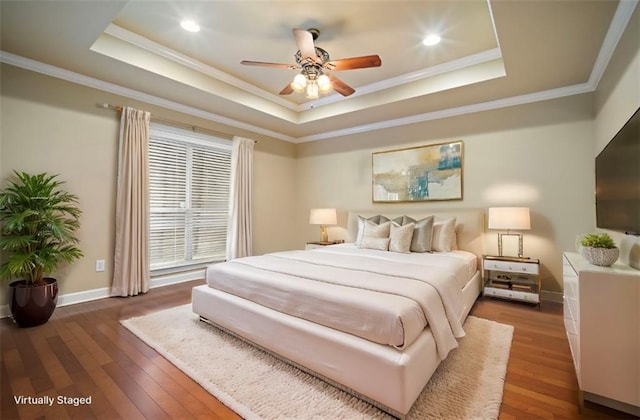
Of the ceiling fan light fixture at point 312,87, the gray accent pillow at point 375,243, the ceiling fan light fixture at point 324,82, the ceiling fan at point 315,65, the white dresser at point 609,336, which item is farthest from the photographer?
the gray accent pillow at point 375,243

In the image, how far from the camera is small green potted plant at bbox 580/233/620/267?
164 cm

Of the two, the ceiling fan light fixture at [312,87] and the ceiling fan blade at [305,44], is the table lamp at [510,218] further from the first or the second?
the ceiling fan blade at [305,44]

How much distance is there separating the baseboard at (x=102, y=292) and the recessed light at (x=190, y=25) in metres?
3.10

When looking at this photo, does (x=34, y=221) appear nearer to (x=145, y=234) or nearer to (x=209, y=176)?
(x=145, y=234)

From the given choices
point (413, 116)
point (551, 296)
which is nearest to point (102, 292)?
point (413, 116)

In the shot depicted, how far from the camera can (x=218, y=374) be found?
6.05 feet

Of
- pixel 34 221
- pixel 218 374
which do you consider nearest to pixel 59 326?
pixel 34 221

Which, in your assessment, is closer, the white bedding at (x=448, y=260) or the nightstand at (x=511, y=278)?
the white bedding at (x=448, y=260)

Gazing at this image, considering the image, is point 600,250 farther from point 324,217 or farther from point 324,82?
point 324,217

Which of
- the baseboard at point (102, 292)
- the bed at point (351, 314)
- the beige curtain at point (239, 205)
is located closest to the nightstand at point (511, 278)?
the bed at point (351, 314)

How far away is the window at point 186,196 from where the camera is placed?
152 inches

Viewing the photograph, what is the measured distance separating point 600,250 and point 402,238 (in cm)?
192

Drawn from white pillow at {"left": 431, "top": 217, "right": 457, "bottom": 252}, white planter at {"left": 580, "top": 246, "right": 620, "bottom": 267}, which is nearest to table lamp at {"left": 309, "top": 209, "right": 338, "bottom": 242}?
white pillow at {"left": 431, "top": 217, "right": 457, "bottom": 252}

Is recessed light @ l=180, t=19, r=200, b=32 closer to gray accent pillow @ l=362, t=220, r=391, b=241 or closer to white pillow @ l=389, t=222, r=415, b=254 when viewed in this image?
gray accent pillow @ l=362, t=220, r=391, b=241
